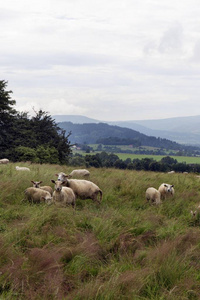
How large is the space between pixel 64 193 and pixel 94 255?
15.4 feet

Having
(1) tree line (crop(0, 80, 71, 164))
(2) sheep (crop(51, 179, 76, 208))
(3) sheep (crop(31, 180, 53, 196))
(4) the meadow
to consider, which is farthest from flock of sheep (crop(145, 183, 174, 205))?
(1) tree line (crop(0, 80, 71, 164))

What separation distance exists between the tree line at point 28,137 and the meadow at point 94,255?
27.8 meters

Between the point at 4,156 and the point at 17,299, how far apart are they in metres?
35.0

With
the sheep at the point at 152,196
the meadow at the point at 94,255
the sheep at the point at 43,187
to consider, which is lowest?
the meadow at the point at 94,255

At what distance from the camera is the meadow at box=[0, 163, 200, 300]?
522cm

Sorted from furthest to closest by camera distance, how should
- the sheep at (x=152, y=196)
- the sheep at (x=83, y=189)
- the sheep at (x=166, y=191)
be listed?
1. the sheep at (x=166, y=191)
2. the sheep at (x=152, y=196)
3. the sheep at (x=83, y=189)

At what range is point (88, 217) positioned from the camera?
341 inches

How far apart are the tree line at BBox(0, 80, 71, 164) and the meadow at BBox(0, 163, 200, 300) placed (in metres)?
27.8

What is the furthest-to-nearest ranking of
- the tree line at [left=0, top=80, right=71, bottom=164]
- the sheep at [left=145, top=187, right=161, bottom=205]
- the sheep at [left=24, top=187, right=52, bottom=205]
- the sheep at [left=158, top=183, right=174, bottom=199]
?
the tree line at [left=0, top=80, right=71, bottom=164]
the sheep at [left=158, top=183, right=174, bottom=199]
the sheep at [left=145, top=187, right=161, bottom=205]
the sheep at [left=24, top=187, right=52, bottom=205]

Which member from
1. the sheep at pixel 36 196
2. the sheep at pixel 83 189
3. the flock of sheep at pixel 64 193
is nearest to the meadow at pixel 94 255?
the sheep at pixel 36 196

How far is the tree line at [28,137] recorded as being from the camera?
125ft

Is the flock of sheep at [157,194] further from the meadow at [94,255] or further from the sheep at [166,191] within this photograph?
the meadow at [94,255]

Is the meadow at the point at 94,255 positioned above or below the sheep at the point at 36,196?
below

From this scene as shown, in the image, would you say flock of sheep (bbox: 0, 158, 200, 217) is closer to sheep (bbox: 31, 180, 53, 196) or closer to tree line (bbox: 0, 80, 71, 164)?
sheep (bbox: 31, 180, 53, 196)
